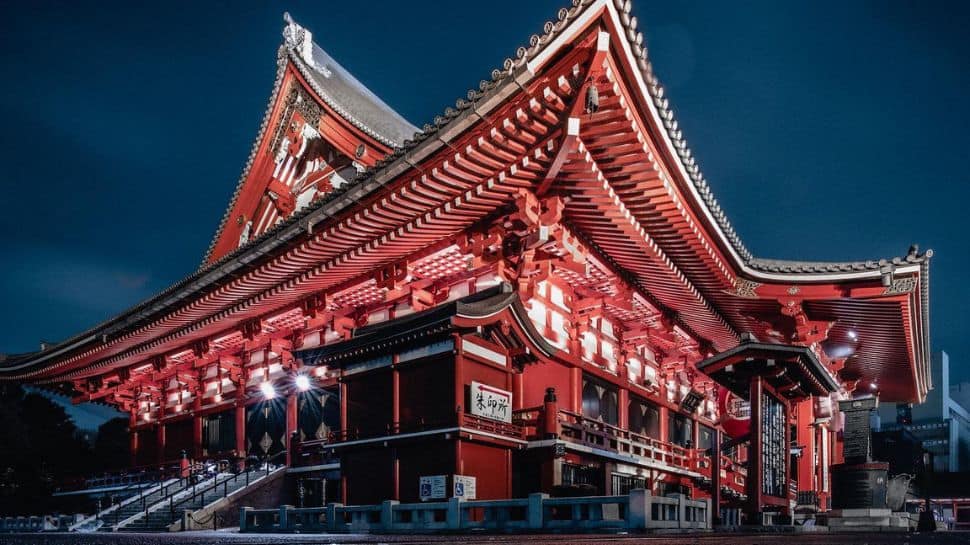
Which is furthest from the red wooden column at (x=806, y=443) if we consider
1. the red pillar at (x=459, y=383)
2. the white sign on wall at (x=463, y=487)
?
the red pillar at (x=459, y=383)

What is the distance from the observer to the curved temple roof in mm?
9734

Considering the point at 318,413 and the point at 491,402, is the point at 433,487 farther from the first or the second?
the point at 318,413

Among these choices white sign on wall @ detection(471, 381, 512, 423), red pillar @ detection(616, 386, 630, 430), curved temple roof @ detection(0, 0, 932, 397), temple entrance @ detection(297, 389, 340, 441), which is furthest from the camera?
temple entrance @ detection(297, 389, 340, 441)

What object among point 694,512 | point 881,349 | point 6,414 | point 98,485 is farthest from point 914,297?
point 6,414

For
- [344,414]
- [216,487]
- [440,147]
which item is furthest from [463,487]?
[216,487]

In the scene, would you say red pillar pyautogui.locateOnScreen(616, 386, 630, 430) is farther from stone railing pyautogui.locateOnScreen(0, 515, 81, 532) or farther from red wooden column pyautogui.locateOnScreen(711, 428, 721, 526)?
stone railing pyautogui.locateOnScreen(0, 515, 81, 532)

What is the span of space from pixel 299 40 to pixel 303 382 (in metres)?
11.0

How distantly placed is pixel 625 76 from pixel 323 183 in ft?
42.1

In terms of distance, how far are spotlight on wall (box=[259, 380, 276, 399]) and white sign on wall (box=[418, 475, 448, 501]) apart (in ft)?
33.3

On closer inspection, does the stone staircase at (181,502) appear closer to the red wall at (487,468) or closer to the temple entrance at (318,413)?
the temple entrance at (318,413)

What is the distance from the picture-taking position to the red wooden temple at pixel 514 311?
1131 centimetres

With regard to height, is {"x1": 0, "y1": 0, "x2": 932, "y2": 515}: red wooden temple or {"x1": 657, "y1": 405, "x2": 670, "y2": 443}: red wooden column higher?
{"x1": 0, "y1": 0, "x2": 932, "y2": 515}: red wooden temple

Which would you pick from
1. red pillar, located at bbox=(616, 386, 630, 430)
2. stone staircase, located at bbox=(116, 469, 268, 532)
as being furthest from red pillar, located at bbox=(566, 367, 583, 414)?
stone staircase, located at bbox=(116, 469, 268, 532)

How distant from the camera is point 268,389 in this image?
21.7 m
